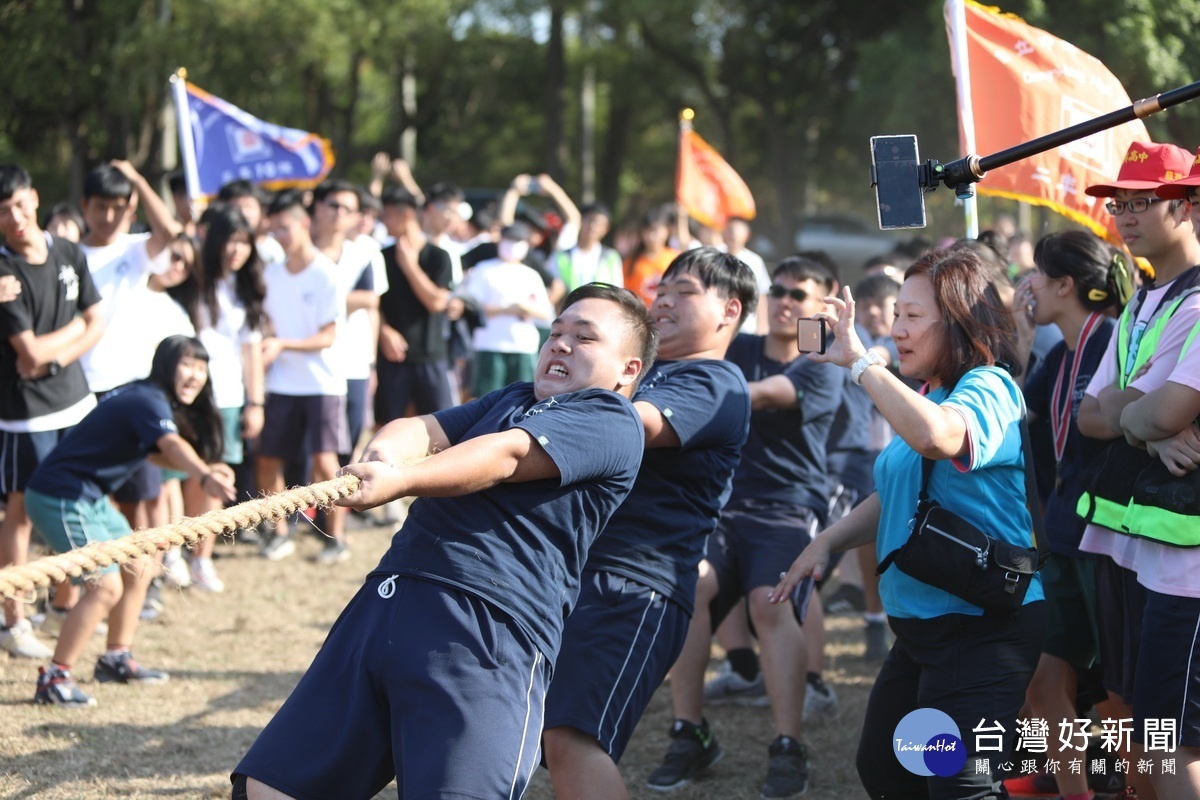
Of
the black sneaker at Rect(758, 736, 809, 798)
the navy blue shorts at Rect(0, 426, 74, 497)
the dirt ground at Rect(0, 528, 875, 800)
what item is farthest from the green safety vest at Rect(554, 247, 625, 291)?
the black sneaker at Rect(758, 736, 809, 798)

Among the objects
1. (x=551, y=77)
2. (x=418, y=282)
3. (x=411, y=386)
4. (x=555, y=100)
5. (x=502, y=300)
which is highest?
(x=551, y=77)

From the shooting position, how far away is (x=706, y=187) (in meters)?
10.4

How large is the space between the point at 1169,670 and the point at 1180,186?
1335 mm

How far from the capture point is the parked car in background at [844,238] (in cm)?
2347

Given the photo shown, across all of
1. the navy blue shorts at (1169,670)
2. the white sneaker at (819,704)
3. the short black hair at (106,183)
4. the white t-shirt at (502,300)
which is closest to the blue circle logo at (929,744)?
the navy blue shorts at (1169,670)

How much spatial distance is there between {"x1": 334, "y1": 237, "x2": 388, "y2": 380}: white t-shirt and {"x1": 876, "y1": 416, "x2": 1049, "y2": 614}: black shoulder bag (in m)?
4.96

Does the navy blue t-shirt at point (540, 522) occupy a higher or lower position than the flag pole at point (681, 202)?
lower

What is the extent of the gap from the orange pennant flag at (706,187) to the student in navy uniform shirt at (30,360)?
18.4ft

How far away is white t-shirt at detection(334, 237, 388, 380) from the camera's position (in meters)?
7.57

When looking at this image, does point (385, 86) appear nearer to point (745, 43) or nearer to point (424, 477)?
point (745, 43)

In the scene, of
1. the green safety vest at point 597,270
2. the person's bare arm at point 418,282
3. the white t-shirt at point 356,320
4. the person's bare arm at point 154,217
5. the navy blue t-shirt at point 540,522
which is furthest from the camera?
the green safety vest at point 597,270

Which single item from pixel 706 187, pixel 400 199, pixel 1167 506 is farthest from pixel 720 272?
pixel 706 187

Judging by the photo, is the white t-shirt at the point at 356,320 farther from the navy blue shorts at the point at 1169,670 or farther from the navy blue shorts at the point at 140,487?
the navy blue shorts at the point at 1169,670

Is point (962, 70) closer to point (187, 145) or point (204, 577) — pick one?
point (204, 577)
